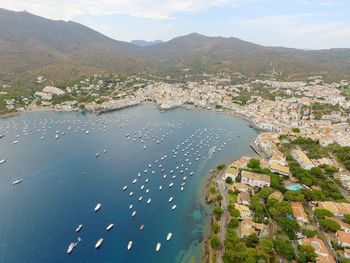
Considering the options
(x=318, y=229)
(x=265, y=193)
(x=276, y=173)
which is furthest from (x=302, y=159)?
(x=318, y=229)

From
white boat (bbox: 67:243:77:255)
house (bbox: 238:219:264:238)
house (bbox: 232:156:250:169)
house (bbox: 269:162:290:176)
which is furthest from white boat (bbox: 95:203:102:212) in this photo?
house (bbox: 269:162:290:176)

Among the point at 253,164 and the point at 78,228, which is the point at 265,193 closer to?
the point at 253,164

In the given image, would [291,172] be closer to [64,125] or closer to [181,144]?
[181,144]

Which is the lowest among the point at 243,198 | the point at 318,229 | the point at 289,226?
the point at 318,229

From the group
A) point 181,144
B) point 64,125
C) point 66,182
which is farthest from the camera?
point 64,125

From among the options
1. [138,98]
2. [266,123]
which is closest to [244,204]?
[266,123]

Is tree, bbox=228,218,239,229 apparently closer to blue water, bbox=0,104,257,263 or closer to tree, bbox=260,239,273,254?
tree, bbox=260,239,273,254
